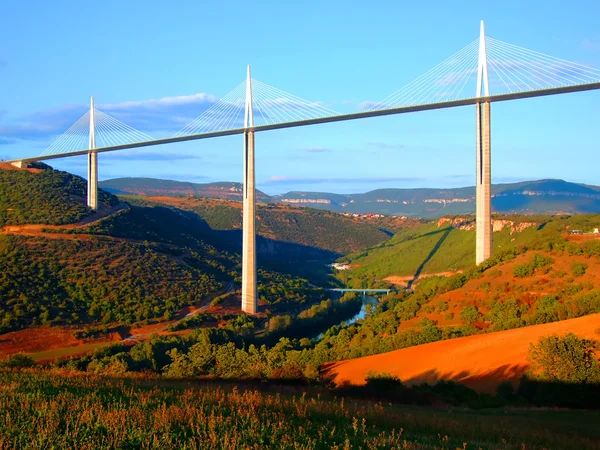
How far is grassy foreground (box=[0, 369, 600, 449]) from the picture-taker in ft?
18.3

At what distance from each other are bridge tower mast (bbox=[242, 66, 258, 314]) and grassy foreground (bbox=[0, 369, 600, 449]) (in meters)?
28.3

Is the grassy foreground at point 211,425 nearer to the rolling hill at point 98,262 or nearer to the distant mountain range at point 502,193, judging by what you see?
the rolling hill at point 98,262

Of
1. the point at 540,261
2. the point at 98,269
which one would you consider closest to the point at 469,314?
the point at 540,261

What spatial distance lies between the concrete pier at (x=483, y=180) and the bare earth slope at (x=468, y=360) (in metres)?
9.30

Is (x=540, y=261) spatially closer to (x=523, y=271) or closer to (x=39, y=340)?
(x=523, y=271)

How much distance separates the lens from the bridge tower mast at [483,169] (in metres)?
30.4

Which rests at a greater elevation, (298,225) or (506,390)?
(298,225)

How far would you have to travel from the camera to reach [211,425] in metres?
5.85

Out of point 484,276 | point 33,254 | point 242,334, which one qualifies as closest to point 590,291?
point 484,276

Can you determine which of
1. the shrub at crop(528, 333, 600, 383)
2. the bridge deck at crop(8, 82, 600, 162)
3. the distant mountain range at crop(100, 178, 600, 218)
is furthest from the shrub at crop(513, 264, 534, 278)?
the distant mountain range at crop(100, 178, 600, 218)

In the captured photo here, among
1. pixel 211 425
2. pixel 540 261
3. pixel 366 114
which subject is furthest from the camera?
pixel 366 114

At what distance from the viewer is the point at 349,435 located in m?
6.71

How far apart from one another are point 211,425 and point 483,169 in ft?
89.1

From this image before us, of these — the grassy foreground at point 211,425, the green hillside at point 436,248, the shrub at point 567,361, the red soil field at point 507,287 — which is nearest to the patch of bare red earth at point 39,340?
the red soil field at point 507,287
